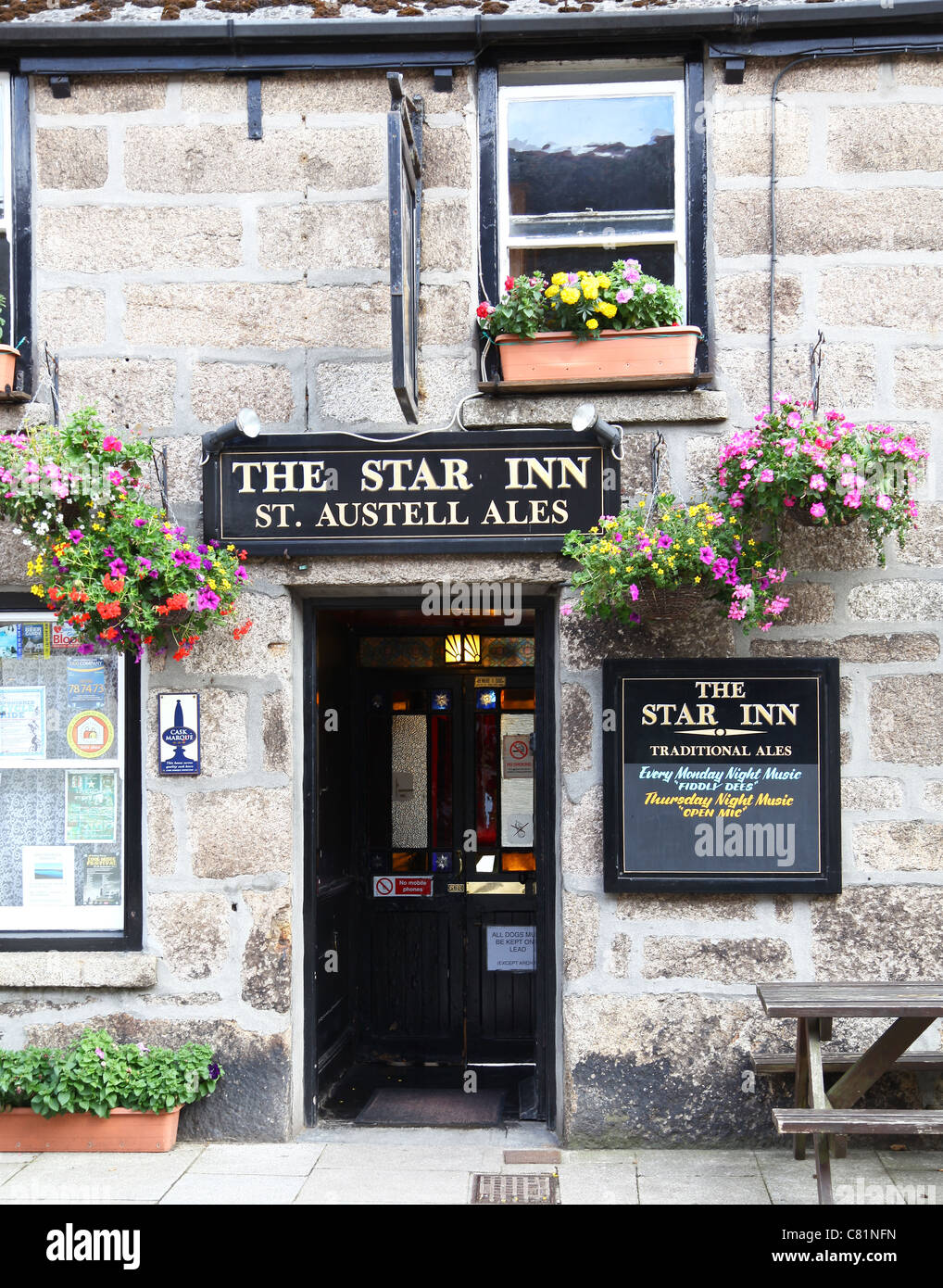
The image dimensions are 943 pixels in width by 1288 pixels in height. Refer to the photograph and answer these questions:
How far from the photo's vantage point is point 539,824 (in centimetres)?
534

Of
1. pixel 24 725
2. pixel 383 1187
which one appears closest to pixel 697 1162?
pixel 383 1187

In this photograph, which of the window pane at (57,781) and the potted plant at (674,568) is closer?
the potted plant at (674,568)

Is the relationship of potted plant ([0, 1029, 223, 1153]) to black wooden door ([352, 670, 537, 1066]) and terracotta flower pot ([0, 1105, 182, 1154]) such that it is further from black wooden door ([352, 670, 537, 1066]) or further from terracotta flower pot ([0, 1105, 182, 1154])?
black wooden door ([352, 670, 537, 1066])

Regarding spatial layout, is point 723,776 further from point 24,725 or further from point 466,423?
point 24,725

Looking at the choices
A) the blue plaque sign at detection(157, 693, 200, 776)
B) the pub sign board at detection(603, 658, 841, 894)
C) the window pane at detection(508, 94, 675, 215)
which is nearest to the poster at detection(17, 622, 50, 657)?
the blue plaque sign at detection(157, 693, 200, 776)

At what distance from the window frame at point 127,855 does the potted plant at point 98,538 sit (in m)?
0.43

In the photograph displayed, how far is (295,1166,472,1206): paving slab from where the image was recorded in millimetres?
4477

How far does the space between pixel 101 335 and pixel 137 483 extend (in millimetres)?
859

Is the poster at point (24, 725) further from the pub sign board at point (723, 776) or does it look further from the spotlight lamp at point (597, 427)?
the spotlight lamp at point (597, 427)

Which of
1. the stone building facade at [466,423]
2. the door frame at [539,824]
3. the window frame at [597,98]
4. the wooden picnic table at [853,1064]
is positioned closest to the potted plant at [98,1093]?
the stone building facade at [466,423]

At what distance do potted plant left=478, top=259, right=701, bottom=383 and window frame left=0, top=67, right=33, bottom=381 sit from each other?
86.0 inches

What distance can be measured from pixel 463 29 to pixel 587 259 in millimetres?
1154

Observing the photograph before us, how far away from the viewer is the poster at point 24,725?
5.39 metres

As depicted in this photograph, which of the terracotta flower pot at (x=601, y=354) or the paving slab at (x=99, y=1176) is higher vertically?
the terracotta flower pot at (x=601, y=354)
